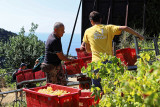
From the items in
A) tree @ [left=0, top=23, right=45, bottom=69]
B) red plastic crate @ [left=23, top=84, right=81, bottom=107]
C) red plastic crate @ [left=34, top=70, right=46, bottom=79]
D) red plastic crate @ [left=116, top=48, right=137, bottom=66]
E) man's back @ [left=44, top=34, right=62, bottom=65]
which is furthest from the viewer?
tree @ [left=0, top=23, right=45, bottom=69]

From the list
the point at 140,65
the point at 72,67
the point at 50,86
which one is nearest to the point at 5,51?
the point at 72,67

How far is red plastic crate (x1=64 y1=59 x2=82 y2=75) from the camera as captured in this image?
580cm

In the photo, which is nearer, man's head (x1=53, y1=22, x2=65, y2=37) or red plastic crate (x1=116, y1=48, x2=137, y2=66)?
man's head (x1=53, y1=22, x2=65, y2=37)

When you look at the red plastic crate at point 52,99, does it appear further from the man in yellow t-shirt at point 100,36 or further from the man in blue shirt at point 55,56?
the man in blue shirt at point 55,56

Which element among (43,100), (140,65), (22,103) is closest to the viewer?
(140,65)

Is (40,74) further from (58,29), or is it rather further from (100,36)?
(100,36)

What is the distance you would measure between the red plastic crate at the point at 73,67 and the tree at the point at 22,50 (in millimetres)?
6661

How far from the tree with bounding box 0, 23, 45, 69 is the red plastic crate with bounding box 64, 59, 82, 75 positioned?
262 inches

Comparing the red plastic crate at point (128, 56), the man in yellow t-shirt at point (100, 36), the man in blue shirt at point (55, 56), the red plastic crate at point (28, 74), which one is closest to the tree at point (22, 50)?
the red plastic crate at point (28, 74)

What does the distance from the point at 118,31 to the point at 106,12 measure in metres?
8.91

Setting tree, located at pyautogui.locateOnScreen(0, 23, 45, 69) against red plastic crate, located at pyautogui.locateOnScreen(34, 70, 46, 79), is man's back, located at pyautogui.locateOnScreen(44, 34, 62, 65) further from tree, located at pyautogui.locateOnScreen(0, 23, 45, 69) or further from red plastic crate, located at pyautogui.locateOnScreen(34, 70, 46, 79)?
tree, located at pyautogui.locateOnScreen(0, 23, 45, 69)

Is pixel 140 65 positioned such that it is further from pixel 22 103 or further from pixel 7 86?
pixel 7 86

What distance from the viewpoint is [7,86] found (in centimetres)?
1022

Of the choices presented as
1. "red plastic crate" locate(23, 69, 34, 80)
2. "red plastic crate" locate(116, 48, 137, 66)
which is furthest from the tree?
"red plastic crate" locate(116, 48, 137, 66)
